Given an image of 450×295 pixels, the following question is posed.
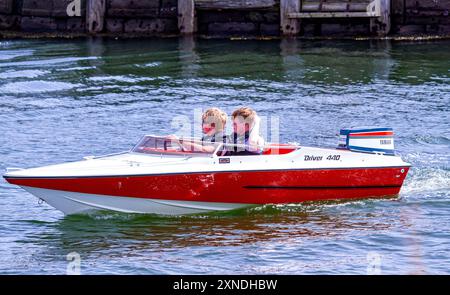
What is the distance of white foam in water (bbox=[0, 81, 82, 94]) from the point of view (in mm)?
25547

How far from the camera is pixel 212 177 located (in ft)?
51.5

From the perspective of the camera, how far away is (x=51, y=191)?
15250 millimetres

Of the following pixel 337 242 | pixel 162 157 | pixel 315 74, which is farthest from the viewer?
pixel 315 74

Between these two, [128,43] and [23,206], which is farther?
[128,43]

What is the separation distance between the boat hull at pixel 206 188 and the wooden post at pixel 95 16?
53.3ft

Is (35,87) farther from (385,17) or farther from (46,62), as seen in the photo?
(385,17)

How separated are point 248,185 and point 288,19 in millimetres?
15083

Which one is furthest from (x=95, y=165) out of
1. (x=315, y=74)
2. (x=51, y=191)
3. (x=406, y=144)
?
(x=315, y=74)

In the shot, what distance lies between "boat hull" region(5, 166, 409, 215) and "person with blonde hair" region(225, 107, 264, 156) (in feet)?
1.08

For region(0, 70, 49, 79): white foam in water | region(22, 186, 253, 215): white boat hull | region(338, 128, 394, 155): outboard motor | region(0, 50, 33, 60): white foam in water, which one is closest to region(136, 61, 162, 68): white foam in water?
region(0, 70, 49, 79): white foam in water

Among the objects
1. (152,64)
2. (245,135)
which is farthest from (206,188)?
(152,64)

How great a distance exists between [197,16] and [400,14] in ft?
17.9

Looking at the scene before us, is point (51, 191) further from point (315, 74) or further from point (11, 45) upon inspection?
point (11, 45)
